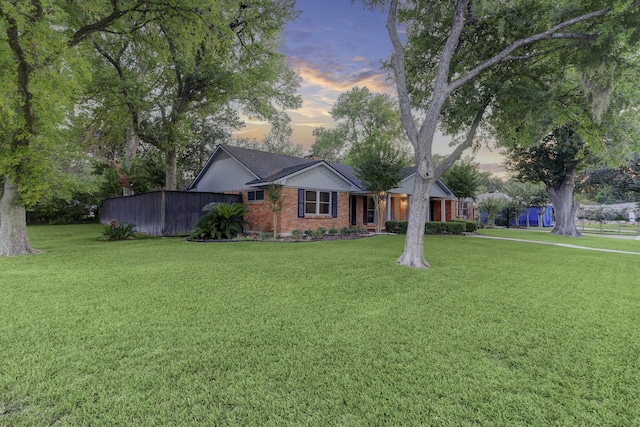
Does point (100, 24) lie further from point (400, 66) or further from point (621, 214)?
point (621, 214)

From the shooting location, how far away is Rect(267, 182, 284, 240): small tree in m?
12.4

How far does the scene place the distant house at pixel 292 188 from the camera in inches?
541

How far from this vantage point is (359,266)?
22.2ft

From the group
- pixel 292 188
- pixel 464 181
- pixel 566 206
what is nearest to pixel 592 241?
pixel 566 206

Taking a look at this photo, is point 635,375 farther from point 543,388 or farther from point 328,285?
point 328,285

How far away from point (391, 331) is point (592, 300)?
359cm

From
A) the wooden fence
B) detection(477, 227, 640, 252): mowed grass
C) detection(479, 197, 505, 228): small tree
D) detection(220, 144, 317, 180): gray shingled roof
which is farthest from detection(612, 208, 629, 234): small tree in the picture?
the wooden fence

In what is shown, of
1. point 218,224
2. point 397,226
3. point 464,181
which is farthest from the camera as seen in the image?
point 464,181

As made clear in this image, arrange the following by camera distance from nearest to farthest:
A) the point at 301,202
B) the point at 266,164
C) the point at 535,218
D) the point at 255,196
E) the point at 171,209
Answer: the point at 171,209
the point at 301,202
the point at 255,196
the point at 266,164
the point at 535,218

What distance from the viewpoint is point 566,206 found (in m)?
18.1

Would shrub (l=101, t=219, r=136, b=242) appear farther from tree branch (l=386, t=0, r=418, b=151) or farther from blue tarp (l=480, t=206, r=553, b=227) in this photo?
blue tarp (l=480, t=206, r=553, b=227)

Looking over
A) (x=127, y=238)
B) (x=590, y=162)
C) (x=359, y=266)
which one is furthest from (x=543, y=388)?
(x=590, y=162)

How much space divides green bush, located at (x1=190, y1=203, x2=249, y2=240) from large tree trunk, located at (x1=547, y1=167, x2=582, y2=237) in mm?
18927

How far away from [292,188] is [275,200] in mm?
1616
